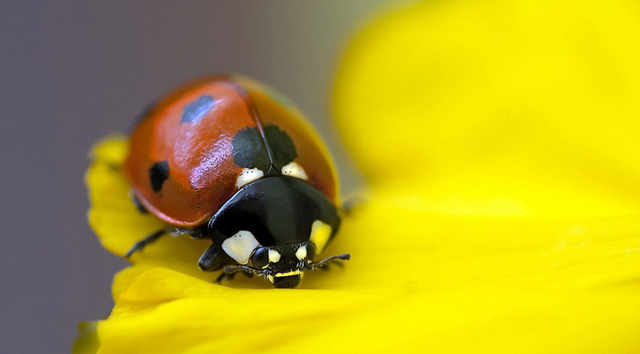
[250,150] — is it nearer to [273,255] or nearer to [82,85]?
[273,255]

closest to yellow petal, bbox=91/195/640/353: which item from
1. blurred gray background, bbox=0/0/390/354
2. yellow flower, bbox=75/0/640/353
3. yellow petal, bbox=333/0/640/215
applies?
yellow flower, bbox=75/0/640/353

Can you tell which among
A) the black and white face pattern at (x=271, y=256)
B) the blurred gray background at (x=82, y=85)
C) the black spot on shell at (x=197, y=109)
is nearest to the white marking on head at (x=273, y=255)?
the black and white face pattern at (x=271, y=256)

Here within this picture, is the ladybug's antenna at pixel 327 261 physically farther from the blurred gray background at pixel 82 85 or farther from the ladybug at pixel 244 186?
the blurred gray background at pixel 82 85

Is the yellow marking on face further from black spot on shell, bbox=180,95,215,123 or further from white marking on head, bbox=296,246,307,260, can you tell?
black spot on shell, bbox=180,95,215,123

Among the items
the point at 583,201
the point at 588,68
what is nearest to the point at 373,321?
the point at 583,201


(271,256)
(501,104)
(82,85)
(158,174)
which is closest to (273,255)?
(271,256)

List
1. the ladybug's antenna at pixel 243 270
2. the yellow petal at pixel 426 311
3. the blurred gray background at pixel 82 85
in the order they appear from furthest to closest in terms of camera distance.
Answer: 1. the blurred gray background at pixel 82 85
2. the ladybug's antenna at pixel 243 270
3. the yellow petal at pixel 426 311

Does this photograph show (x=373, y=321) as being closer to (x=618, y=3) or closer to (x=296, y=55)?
(x=618, y=3)
